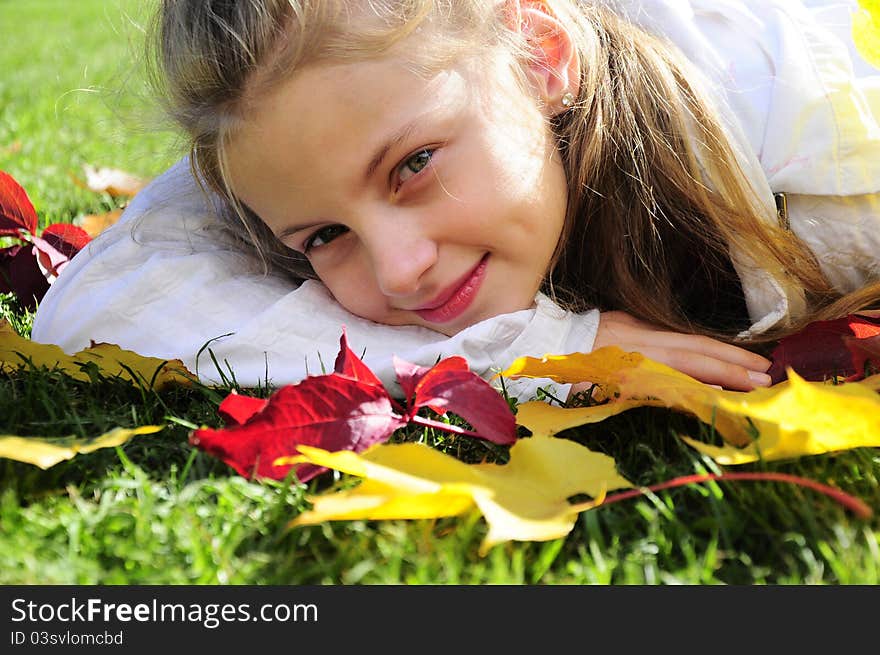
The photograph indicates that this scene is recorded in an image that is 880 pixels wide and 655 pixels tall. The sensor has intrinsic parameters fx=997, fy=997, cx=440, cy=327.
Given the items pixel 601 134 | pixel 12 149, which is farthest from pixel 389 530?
pixel 12 149

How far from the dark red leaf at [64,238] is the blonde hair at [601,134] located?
35 cm

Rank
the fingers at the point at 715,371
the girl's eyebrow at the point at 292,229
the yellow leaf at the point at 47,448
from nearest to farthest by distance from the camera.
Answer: the yellow leaf at the point at 47,448
the fingers at the point at 715,371
the girl's eyebrow at the point at 292,229

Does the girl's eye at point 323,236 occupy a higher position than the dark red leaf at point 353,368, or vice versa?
the dark red leaf at point 353,368

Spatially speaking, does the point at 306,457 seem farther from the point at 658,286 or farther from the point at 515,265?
the point at 658,286

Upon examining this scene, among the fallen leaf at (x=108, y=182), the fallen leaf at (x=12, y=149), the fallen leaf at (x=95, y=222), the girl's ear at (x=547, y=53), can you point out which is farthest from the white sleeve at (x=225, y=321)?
the fallen leaf at (x=12, y=149)

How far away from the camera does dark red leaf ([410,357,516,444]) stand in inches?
45.1

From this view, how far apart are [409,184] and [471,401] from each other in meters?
0.46

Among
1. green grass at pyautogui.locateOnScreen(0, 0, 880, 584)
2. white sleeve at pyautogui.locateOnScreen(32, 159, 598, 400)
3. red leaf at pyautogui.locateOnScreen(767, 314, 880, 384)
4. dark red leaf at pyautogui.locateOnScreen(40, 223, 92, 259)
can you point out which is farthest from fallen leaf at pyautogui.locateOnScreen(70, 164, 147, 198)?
red leaf at pyautogui.locateOnScreen(767, 314, 880, 384)

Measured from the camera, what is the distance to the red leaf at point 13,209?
6.31 feet

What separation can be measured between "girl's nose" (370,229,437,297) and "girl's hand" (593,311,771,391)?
31 cm

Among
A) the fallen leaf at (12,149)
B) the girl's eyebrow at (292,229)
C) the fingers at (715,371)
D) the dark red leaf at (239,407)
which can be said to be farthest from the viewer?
the fallen leaf at (12,149)

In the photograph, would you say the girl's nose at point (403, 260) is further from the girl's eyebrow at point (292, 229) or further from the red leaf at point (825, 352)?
the red leaf at point (825, 352)
